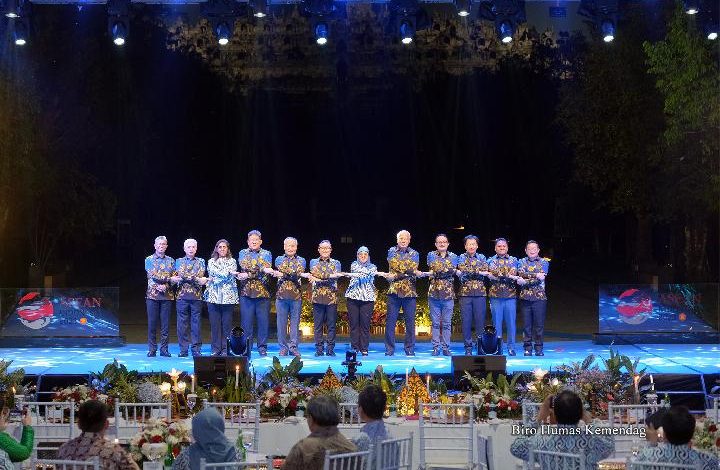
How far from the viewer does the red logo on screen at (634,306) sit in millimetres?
13211

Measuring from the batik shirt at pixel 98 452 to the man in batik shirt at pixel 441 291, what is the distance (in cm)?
730

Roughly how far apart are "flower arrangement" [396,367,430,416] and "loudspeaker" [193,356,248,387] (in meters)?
1.54

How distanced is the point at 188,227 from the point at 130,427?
1477 cm

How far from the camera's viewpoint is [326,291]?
1227 cm

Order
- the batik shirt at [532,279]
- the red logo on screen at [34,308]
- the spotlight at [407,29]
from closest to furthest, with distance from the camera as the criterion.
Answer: the batik shirt at [532,279] < the spotlight at [407,29] < the red logo on screen at [34,308]

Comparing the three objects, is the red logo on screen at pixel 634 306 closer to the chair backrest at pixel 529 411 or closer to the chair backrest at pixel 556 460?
the chair backrest at pixel 529 411

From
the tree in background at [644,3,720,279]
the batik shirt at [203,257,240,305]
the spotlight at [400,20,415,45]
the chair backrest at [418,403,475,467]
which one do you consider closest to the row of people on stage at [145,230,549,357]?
the batik shirt at [203,257,240,305]

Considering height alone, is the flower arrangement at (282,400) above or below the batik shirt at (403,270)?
below

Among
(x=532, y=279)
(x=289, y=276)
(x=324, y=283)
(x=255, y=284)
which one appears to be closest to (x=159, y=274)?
(x=255, y=284)

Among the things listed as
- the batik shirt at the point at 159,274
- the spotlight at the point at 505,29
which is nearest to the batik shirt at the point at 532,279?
the spotlight at the point at 505,29

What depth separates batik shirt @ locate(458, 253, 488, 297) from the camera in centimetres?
1235

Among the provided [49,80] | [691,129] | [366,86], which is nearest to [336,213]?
[366,86]

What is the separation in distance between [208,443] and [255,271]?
275 inches

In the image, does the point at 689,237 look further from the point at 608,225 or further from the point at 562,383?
the point at 562,383
